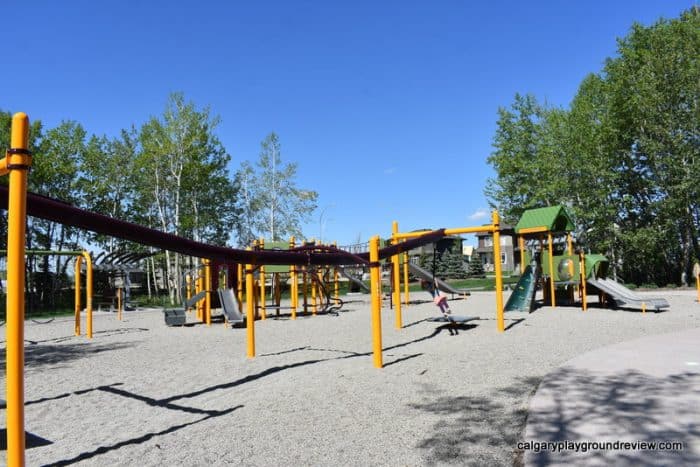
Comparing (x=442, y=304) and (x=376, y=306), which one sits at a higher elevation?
(x=376, y=306)

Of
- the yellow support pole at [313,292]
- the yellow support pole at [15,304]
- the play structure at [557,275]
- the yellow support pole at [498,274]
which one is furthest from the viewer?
the yellow support pole at [313,292]

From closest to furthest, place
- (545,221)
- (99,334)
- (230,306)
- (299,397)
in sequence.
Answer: (299,397), (99,334), (230,306), (545,221)

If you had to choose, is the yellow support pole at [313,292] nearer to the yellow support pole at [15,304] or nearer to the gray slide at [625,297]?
the gray slide at [625,297]

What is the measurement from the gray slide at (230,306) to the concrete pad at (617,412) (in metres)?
9.53

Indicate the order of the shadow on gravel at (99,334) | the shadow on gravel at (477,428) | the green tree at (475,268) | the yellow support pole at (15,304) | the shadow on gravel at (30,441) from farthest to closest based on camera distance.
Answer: the green tree at (475,268) → the shadow on gravel at (99,334) → the shadow on gravel at (30,441) → the shadow on gravel at (477,428) → the yellow support pole at (15,304)

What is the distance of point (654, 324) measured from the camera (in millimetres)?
11844

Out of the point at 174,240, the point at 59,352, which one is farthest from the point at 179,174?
the point at 174,240

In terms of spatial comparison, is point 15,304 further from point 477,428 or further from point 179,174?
point 179,174

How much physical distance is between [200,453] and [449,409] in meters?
2.38

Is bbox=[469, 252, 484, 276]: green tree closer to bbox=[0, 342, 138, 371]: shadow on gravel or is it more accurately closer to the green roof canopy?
the green roof canopy

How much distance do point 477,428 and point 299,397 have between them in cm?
213

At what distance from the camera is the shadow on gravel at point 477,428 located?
371cm

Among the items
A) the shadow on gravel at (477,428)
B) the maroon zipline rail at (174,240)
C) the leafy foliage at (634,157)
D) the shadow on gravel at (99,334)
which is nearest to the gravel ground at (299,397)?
the shadow on gravel at (477,428)

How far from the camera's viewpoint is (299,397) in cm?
568
